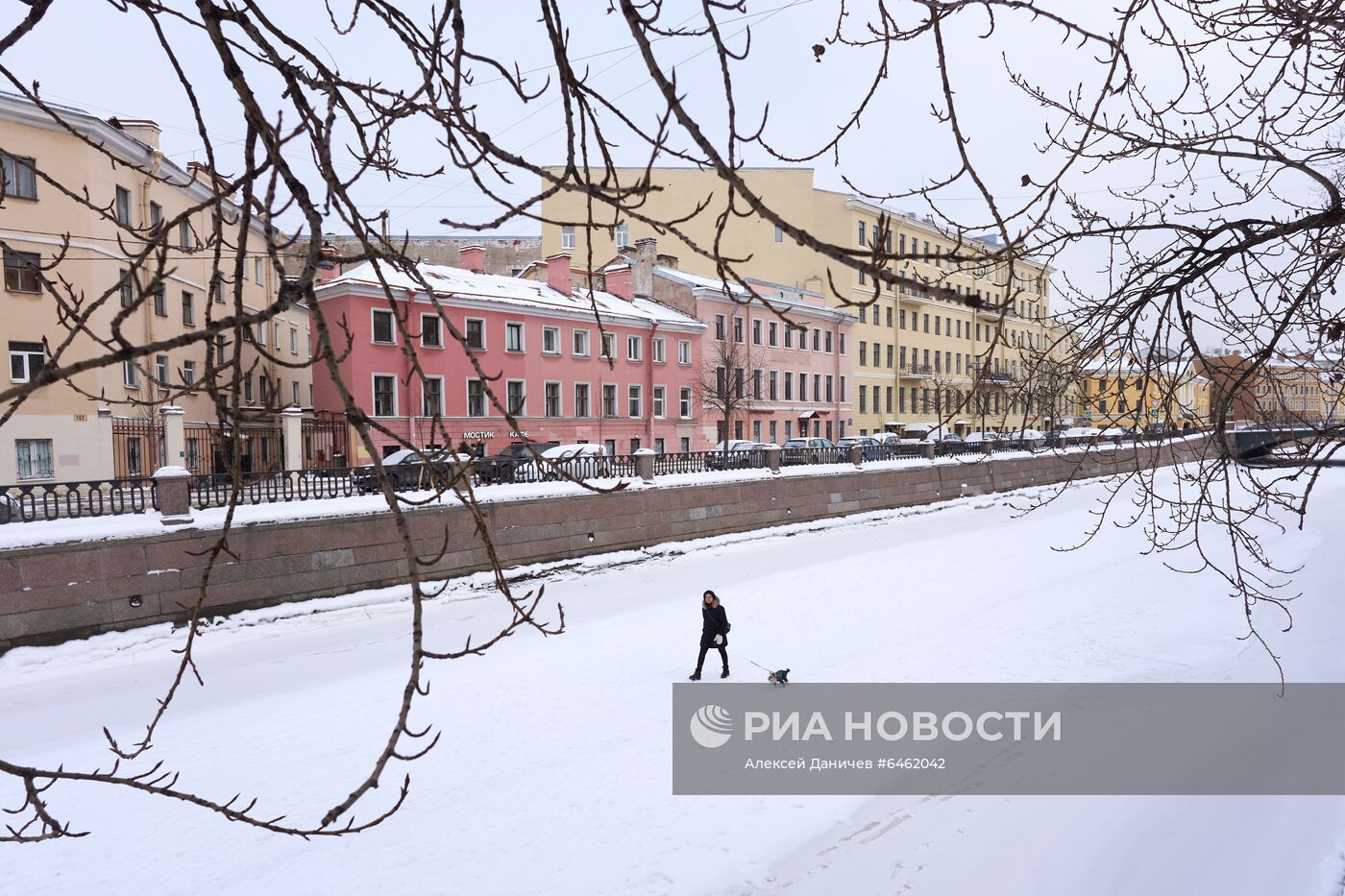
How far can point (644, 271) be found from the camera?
35750mm

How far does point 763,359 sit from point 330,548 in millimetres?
25026

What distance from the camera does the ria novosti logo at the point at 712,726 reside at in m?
9.01

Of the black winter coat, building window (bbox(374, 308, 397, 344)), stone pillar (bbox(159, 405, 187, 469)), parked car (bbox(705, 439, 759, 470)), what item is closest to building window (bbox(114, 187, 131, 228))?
building window (bbox(374, 308, 397, 344))

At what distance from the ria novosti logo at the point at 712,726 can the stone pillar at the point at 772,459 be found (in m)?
14.3

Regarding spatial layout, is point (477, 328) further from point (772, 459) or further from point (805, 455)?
point (805, 455)

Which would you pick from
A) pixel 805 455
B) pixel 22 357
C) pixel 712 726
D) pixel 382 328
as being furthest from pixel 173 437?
pixel 805 455

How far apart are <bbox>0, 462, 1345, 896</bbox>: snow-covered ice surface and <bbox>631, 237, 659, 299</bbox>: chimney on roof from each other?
804 inches

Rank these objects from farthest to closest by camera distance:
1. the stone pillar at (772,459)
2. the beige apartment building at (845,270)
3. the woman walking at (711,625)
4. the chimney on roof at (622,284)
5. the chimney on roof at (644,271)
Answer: the beige apartment building at (845,270) < the chimney on roof at (644,271) < the chimney on roof at (622,284) < the stone pillar at (772,459) < the woman walking at (711,625)

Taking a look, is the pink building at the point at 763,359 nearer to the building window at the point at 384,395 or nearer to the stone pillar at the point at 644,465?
the building window at the point at 384,395

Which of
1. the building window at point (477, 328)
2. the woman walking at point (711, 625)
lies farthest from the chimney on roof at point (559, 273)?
the woman walking at point (711, 625)

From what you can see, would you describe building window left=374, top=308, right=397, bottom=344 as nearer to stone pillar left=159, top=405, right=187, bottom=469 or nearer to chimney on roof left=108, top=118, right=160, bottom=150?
chimney on roof left=108, top=118, right=160, bottom=150

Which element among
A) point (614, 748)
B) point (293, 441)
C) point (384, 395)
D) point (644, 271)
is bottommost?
point (614, 748)

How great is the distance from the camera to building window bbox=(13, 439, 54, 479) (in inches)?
732

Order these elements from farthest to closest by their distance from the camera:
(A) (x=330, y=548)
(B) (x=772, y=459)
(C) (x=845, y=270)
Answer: (C) (x=845, y=270) < (B) (x=772, y=459) < (A) (x=330, y=548)
